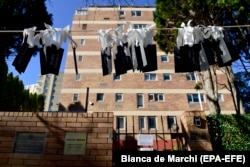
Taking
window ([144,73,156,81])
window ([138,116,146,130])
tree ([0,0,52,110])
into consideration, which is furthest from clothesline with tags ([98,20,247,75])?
window ([144,73,156,81])

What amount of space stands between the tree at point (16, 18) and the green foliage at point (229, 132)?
923 centimetres

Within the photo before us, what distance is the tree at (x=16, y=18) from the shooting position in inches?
454

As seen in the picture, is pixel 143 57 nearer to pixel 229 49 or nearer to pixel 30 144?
pixel 229 49

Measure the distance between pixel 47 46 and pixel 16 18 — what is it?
8.05 metres

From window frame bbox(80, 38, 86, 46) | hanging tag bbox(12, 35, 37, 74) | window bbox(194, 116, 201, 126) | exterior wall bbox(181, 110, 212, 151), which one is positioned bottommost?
exterior wall bbox(181, 110, 212, 151)

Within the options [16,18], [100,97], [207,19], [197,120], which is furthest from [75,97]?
[197,120]

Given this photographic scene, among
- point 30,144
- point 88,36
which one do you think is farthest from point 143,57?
point 88,36

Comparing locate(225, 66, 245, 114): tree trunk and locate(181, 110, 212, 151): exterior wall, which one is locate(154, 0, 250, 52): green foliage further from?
locate(181, 110, 212, 151): exterior wall

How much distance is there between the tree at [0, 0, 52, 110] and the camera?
11.5 metres

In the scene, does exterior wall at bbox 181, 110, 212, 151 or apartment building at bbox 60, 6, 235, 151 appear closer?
exterior wall at bbox 181, 110, 212, 151

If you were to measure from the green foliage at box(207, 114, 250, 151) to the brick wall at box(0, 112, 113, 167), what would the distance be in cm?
400

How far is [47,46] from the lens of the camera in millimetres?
5262

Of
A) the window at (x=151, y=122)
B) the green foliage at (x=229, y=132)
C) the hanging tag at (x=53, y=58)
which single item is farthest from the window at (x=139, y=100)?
the hanging tag at (x=53, y=58)

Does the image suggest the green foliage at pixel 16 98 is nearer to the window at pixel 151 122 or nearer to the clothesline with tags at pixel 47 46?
the clothesline with tags at pixel 47 46
